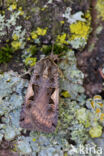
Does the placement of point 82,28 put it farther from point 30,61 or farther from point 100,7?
point 30,61

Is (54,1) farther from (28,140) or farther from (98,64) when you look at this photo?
(28,140)

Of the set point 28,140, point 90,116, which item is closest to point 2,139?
point 28,140

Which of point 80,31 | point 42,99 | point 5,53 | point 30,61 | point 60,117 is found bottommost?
point 60,117

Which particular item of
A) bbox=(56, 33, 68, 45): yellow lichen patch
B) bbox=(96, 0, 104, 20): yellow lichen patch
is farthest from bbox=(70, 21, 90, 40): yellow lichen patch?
bbox=(96, 0, 104, 20): yellow lichen patch

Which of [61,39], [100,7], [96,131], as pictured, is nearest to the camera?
[96,131]

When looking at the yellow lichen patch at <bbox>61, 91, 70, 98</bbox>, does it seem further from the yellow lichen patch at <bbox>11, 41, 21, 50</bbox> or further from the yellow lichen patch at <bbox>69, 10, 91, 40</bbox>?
the yellow lichen patch at <bbox>11, 41, 21, 50</bbox>

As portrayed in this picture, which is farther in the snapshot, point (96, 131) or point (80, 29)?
point (80, 29)

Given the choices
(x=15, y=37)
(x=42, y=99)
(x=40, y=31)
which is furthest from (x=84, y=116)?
(x=15, y=37)
